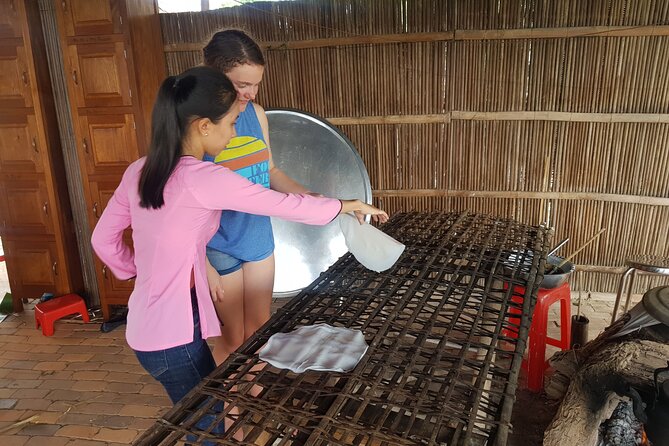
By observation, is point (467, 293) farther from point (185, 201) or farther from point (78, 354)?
point (78, 354)

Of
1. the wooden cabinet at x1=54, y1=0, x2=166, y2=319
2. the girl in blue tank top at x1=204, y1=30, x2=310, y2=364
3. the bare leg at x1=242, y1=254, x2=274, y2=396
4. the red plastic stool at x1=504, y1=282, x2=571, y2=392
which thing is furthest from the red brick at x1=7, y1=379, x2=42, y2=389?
the red plastic stool at x1=504, y1=282, x2=571, y2=392

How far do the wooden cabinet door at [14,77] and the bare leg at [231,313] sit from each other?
2.37 meters

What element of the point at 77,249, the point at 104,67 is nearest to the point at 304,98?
the point at 104,67

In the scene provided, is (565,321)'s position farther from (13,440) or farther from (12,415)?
(12,415)

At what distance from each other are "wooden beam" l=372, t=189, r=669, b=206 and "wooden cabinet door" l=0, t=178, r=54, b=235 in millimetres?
2298

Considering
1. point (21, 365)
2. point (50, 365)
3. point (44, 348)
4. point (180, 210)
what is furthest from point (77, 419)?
point (180, 210)

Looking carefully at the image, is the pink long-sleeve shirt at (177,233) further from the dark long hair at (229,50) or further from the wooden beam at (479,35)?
the wooden beam at (479,35)

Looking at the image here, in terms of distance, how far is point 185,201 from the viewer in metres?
1.22

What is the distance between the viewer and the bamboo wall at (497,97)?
2.87 m

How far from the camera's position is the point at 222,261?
1721mm

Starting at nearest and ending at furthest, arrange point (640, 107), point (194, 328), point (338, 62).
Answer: point (194, 328)
point (640, 107)
point (338, 62)

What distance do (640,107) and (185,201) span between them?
2889 millimetres

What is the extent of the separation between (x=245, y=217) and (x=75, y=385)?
1.78 metres

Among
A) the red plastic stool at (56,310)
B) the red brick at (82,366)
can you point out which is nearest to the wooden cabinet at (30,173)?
the red plastic stool at (56,310)
